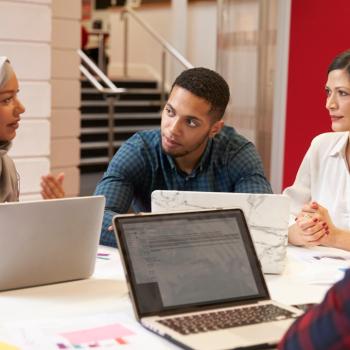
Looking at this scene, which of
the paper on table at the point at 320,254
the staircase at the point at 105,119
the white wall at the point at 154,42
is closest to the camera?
the paper on table at the point at 320,254

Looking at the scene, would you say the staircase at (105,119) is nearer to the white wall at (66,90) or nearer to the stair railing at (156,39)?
the stair railing at (156,39)

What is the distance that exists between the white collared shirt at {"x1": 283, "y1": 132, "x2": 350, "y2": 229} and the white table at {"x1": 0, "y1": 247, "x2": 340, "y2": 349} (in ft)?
2.66

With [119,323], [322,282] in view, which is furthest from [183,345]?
[322,282]

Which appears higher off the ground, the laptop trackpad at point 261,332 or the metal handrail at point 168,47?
the metal handrail at point 168,47

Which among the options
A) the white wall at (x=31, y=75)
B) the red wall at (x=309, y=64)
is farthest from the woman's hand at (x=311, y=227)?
the red wall at (x=309, y=64)

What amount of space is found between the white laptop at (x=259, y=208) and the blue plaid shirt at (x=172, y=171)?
60 centimetres

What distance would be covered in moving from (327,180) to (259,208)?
953mm

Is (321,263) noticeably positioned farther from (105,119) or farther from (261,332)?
(105,119)

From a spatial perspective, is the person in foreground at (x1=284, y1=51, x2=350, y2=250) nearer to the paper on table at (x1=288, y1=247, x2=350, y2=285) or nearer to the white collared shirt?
the white collared shirt

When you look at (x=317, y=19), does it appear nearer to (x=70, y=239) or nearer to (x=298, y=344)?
(x=70, y=239)

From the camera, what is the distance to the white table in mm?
1655

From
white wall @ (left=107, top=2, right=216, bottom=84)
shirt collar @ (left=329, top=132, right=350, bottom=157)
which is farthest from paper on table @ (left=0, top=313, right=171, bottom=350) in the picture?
white wall @ (left=107, top=2, right=216, bottom=84)

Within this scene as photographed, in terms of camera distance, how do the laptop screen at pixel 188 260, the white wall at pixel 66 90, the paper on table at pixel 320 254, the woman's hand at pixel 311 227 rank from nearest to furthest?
the laptop screen at pixel 188 260
the paper on table at pixel 320 254
the woman's hand at pixel 311 227
the white wall at pixel 66 90

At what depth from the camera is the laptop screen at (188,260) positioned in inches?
61.1
